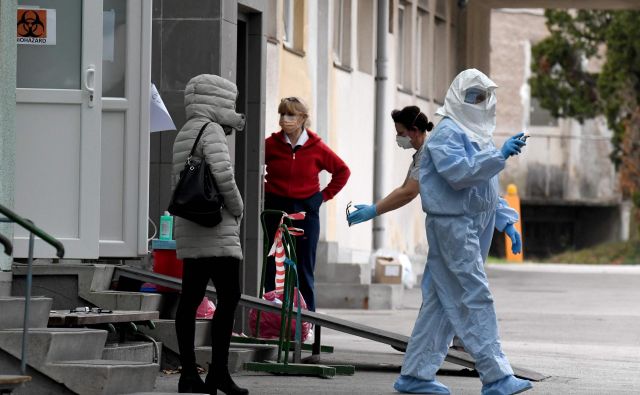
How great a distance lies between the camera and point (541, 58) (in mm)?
47094

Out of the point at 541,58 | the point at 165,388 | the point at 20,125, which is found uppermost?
the point at 541,58

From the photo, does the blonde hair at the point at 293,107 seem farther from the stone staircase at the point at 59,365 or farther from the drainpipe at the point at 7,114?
the stone staircase at the point at 59,365

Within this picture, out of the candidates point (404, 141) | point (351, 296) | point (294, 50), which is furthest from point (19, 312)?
point (294, 50)

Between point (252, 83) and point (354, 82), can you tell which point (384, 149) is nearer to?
point (354, 82)

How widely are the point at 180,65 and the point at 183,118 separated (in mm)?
439

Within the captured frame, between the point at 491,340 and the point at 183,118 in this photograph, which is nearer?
the point at 491,340

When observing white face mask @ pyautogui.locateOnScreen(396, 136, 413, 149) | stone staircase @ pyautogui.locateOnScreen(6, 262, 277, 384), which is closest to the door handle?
stone staircase @ pyautogui.locateOnScreen(6, 262, 277, 384)

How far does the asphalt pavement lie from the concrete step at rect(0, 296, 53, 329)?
106cm

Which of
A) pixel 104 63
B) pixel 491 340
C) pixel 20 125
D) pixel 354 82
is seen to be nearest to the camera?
pixel 491 340

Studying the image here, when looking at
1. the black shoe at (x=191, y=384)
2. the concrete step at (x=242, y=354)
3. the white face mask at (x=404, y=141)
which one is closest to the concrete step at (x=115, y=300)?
the concrete step at (x=242, y=354)

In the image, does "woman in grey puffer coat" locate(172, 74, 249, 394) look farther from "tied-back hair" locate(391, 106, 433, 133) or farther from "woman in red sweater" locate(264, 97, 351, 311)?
"woman in red sweater" locate(264, 97, 351, 311)

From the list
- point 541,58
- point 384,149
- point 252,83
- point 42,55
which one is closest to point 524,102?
point 541,58

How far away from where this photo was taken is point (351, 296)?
22719mm

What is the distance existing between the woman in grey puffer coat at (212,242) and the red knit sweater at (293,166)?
414cm
